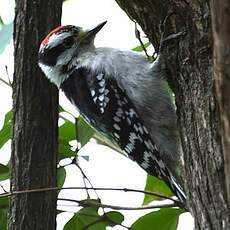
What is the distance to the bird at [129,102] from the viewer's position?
273 centimetres

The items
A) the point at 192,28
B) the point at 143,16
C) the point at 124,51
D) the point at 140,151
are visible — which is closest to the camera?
the point at 192,28

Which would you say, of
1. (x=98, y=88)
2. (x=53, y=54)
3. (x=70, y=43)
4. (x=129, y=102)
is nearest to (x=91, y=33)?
(x=70, y=43)

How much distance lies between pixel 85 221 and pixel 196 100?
88cm

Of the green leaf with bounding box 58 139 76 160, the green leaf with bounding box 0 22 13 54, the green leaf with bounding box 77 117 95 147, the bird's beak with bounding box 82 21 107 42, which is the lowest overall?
the green leaf with bounding box 58 139 76 160

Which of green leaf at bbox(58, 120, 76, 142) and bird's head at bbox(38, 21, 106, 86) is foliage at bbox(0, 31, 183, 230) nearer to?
green leaf at bbox(58, 120, 76, 142)

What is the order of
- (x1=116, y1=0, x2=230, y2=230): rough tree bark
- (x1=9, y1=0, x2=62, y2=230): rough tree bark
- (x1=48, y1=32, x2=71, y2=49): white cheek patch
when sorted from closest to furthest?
(x1=116, y1=0, x2=230, y2=230): rough tree bark < (x1=9, y1=0, x2=62, y2=230): rough tree bark < (x1=48, y1=32, x2=71, y2=49): white cheek patch

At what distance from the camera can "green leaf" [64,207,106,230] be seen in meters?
2.33

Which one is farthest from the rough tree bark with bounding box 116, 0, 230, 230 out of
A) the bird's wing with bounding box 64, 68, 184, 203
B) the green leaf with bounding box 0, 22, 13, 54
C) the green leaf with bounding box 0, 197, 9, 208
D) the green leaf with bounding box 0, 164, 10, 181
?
the green leaf with bounding box 0, 197, 9, 208

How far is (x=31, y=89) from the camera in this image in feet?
7.69

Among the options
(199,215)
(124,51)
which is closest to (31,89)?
(124,51)

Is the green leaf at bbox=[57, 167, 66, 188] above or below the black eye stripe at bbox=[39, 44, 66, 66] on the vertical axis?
below

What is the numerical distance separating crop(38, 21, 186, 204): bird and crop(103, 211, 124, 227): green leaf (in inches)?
12.4

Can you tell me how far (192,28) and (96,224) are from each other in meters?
0.96

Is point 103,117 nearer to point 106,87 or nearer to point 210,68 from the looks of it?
point 106,87
